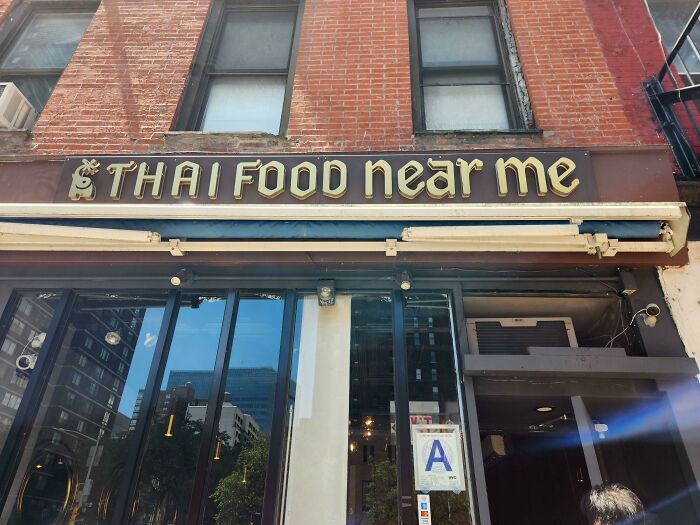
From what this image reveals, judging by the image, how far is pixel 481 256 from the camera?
448cm

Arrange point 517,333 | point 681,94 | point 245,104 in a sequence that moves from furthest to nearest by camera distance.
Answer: point 245,104 → point 681,94 → point 517,333

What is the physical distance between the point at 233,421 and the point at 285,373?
24.6 inches

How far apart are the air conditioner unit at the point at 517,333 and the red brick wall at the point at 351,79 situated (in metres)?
1.91

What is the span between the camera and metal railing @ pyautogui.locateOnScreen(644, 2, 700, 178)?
5.05 metres

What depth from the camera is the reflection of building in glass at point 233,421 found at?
421 centimetres

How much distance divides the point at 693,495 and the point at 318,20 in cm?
658

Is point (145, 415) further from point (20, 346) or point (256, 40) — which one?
point (256, 40)

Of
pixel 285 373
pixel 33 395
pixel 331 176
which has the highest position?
pixel 331 176

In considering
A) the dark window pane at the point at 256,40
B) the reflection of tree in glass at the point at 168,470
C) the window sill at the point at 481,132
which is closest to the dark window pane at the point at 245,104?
the dark window pane at the point at 256,40

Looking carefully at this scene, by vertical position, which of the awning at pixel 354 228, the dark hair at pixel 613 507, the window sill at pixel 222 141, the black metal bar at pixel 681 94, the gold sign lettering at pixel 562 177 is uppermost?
the black metal bar at pixel 681 94

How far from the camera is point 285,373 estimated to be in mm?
4430

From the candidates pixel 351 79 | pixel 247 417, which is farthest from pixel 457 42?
pixel 247 417

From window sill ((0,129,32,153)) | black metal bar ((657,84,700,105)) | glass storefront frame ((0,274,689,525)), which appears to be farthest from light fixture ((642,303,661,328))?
window sill ((0,129,32,153))

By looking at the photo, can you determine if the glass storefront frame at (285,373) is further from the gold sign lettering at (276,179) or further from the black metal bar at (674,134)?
the black metal bar at (674,134)
